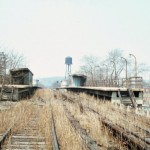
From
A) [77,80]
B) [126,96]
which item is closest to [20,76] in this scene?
[77,80]

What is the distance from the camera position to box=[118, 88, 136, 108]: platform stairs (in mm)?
21628

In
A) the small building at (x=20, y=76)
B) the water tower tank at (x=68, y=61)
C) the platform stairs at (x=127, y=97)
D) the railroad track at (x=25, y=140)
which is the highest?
the water tower tank at (x=68, y=61)

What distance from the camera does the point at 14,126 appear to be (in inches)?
443

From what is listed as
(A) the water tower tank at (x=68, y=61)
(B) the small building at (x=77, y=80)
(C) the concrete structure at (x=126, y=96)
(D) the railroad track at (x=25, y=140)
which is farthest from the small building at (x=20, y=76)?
(A) the water tower tank at (x=68, y=61)

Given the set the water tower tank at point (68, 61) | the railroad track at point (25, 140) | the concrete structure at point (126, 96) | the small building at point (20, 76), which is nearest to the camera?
the railroad track at point (25, 140)

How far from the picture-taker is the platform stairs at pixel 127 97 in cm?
2163

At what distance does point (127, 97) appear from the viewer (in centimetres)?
2291

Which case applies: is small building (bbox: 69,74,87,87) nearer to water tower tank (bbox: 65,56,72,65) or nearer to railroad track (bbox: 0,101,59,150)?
railroad track (bbox: 0,101,59,150)

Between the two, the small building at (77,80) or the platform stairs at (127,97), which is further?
the small building at (77,80)

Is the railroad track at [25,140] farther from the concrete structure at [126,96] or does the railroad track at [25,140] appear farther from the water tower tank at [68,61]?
the water tower tank at [68,61]

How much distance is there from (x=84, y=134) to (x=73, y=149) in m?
2.29

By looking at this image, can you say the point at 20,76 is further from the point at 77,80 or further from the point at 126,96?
the point at 126,96

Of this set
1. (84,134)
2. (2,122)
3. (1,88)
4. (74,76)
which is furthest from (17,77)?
(84,134)

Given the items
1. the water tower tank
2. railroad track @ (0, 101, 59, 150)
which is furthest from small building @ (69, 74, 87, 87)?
the water tower tank
